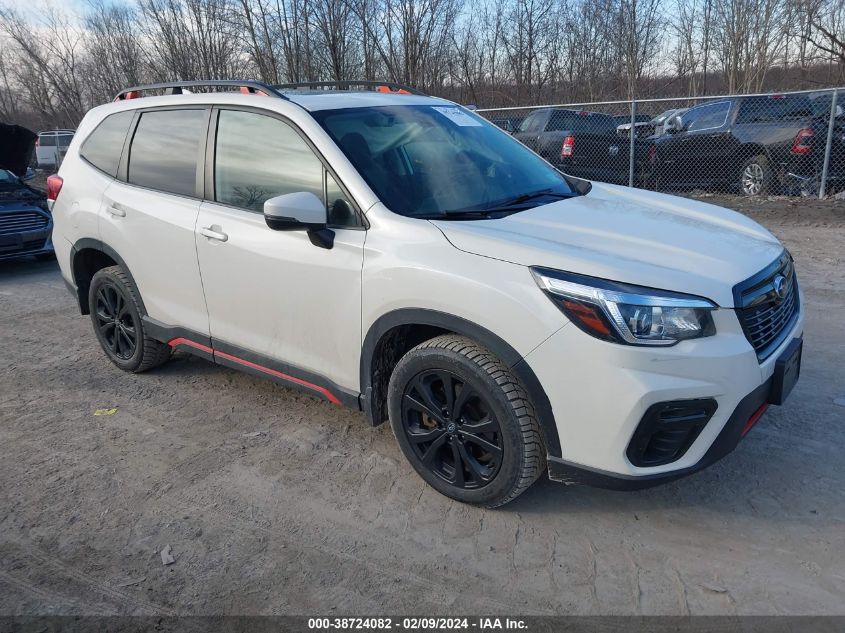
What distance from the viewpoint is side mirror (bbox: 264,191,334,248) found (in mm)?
2979

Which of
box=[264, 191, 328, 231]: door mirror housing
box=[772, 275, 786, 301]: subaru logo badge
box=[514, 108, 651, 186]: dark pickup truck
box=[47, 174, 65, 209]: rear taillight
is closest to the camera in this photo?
box=[772, 275, 786, 301]: subaru logo badge

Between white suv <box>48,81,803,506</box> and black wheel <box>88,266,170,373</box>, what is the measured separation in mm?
Result: 35

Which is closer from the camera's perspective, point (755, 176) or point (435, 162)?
point (435, 162)

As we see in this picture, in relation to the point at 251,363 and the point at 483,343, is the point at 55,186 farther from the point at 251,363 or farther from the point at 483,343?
the point at 483,343

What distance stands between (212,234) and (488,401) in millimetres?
1877

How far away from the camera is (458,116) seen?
4.06 meters

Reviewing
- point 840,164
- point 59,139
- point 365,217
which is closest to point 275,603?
point 365,217

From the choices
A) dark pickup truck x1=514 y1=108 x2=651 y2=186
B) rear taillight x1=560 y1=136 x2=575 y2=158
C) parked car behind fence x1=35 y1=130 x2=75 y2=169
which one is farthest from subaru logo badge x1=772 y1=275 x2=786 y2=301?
parked car behind fence x1=35 y1=130 x2=75 y2=169

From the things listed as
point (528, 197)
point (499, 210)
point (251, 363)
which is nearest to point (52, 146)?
point (251, 363)

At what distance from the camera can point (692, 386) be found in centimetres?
243

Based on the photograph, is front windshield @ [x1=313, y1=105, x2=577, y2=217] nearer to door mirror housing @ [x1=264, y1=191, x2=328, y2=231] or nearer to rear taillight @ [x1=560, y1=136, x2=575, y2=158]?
door mirror housing @ [x1=264, y1=191, x2=328, y2=231]

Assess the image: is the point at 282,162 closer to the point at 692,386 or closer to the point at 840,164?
the point at 692,386

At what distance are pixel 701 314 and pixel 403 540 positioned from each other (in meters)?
1.54

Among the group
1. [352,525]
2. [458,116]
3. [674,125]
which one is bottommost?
[352,525]
